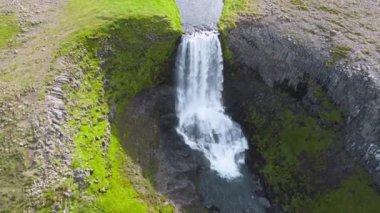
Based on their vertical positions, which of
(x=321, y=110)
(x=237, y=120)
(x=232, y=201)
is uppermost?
(x=321, y=110)

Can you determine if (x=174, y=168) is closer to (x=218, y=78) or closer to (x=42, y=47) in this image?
(x=218, y=78)

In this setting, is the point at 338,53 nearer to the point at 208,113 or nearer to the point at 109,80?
the point at 208,113

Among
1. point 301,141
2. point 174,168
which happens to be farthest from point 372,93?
point 174,168

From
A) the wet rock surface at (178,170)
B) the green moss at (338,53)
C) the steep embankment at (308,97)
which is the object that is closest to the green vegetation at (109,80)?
the wet rock surface at (178,170)

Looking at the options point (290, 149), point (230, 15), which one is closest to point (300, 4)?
point (230, 15)

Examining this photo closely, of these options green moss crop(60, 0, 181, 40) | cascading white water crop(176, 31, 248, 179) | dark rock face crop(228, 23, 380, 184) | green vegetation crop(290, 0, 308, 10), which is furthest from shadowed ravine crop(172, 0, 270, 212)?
green vegetation crop(290, 0, 308, 10)

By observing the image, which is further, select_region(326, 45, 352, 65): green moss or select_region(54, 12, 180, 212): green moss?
select_region(326, 45, 352, 65): green moss

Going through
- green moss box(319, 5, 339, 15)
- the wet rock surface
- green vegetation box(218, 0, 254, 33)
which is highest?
green moss box(319, 5, 339, 15)

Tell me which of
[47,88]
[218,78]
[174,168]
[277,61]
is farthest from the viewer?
[218,78]

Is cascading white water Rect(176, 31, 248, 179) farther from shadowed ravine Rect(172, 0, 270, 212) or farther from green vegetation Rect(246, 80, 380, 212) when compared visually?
green vegetation Rect(246, 80, 380, 212)
